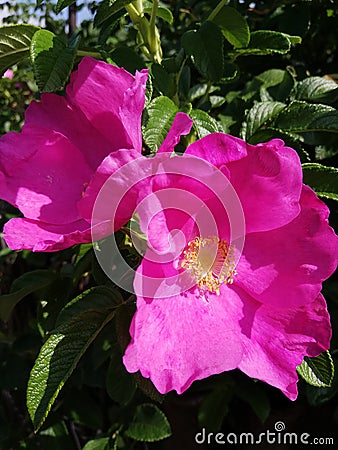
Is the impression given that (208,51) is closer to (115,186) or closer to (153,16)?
(153,16)

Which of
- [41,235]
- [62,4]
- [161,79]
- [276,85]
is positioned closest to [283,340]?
[41,235]

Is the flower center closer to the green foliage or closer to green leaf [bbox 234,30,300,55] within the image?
the green foliage

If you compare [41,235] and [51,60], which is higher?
[51,60]

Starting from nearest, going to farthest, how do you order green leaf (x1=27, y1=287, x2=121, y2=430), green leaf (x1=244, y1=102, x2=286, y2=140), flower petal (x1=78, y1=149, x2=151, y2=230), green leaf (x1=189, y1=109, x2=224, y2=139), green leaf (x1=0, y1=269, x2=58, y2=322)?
flower petal (x1=78, y1=149, x2=151, y2=230), green leaf (x1=27, y1=287, x2=121, y2=430), green leaf (x1=189, y1=109, x2=224, y2=139), green leaf (x1=244, y1=102, x2=286, y2=140), green leaf (x1=0, y1=269, x2=58, y2=322)

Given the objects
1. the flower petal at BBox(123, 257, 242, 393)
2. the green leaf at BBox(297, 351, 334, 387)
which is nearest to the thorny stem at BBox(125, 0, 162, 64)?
the flower petal at BBox(123, 257, 242, 393)

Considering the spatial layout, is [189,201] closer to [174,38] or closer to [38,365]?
[38,365]

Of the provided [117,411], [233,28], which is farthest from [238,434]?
[233,28]
